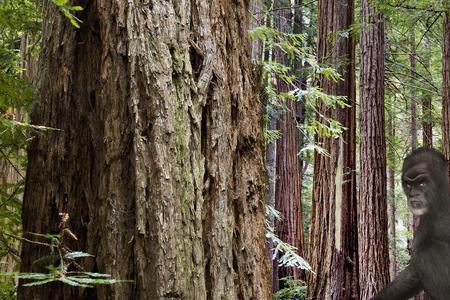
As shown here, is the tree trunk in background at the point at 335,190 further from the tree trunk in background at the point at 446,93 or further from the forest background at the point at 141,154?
the forest background at the point at 141,154

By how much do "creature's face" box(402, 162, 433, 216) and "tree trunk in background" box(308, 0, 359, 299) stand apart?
19.0 feet

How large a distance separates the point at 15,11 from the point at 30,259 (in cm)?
175

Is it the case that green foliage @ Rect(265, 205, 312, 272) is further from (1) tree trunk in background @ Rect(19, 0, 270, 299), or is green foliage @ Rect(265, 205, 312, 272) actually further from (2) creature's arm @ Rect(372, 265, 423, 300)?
(1) tree trunk in background @ Rect(19, 0, 270, 299)

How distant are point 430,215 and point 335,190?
5.97 metres

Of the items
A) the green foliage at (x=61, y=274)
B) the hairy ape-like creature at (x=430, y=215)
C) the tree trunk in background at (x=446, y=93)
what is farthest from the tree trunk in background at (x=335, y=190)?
the green foliage at (x=61, y=274)

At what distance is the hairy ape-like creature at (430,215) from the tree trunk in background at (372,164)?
517cm

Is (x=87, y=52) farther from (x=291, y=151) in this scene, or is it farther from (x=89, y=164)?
(x=291, y=151)

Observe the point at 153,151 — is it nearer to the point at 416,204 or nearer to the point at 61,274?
the point at 61,274

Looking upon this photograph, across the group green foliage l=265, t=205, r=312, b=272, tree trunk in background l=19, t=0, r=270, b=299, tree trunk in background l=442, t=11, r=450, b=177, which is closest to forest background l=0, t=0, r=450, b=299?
tree trunk in background l=19, t=0, r=270, b=299

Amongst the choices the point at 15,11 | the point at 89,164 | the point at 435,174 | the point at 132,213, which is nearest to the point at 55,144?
the point at 89,164

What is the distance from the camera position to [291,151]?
16.2 m

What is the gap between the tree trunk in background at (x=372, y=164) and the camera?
9.91 metres

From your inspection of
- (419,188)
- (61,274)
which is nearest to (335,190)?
(419,188)

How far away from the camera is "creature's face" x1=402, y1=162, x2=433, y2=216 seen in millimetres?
4625
